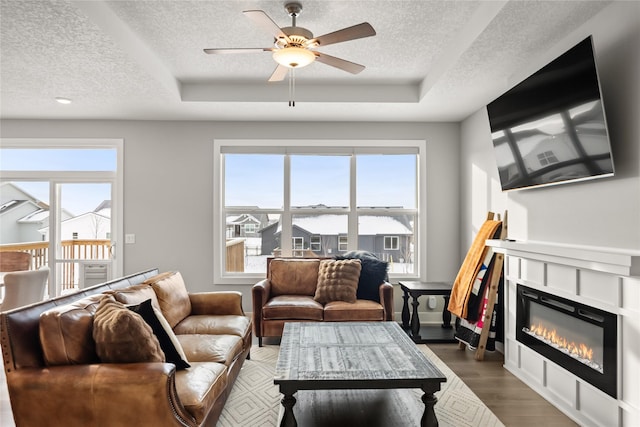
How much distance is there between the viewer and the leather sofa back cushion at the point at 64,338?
1.87m

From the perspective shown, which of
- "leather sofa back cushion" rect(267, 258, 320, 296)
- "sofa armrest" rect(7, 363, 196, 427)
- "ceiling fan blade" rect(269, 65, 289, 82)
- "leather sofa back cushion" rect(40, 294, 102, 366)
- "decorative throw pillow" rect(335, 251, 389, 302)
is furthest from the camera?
"leather sofa back cushion" rect(267, 258, 320, 296)

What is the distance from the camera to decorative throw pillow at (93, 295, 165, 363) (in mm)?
1890

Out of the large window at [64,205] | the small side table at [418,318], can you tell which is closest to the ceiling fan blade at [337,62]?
the small side table at [418,318]

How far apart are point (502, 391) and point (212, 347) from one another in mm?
2150

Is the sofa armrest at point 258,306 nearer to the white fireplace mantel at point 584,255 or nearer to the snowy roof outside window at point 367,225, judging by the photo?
the snowy roof outside window at point 367,225

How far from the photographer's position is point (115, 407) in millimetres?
1771

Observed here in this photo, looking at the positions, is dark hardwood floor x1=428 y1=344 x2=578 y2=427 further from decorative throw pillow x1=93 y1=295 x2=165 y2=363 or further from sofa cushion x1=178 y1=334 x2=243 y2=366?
decorative throw pillow x1=93 y1=295 x2=165 y2=363

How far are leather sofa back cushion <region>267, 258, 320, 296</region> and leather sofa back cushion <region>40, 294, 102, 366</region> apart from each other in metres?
2.59

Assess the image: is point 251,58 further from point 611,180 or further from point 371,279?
point 611,180

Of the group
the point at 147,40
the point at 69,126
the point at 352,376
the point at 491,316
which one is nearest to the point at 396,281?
the point at 491,316

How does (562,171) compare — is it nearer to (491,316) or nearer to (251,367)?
(491,316)

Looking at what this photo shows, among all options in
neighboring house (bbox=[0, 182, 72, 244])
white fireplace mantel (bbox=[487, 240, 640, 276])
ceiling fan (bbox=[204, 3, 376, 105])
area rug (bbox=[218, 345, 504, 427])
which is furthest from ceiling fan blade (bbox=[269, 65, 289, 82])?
neighboring house (bbox=[0, 182, 72, 244])

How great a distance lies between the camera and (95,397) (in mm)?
1768

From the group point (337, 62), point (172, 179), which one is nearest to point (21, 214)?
point (172, 179)
